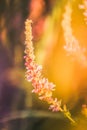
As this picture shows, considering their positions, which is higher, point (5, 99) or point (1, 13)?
point (1, 13)

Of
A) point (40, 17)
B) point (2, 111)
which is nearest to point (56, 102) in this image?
point (2, 111)

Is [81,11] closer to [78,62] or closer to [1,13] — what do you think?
[78,62]

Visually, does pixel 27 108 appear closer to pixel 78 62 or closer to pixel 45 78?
pixel 45 78

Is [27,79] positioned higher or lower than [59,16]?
lower

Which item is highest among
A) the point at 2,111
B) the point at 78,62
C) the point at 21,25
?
the point at 21,25

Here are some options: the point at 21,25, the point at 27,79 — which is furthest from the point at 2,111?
the point at 21,25
